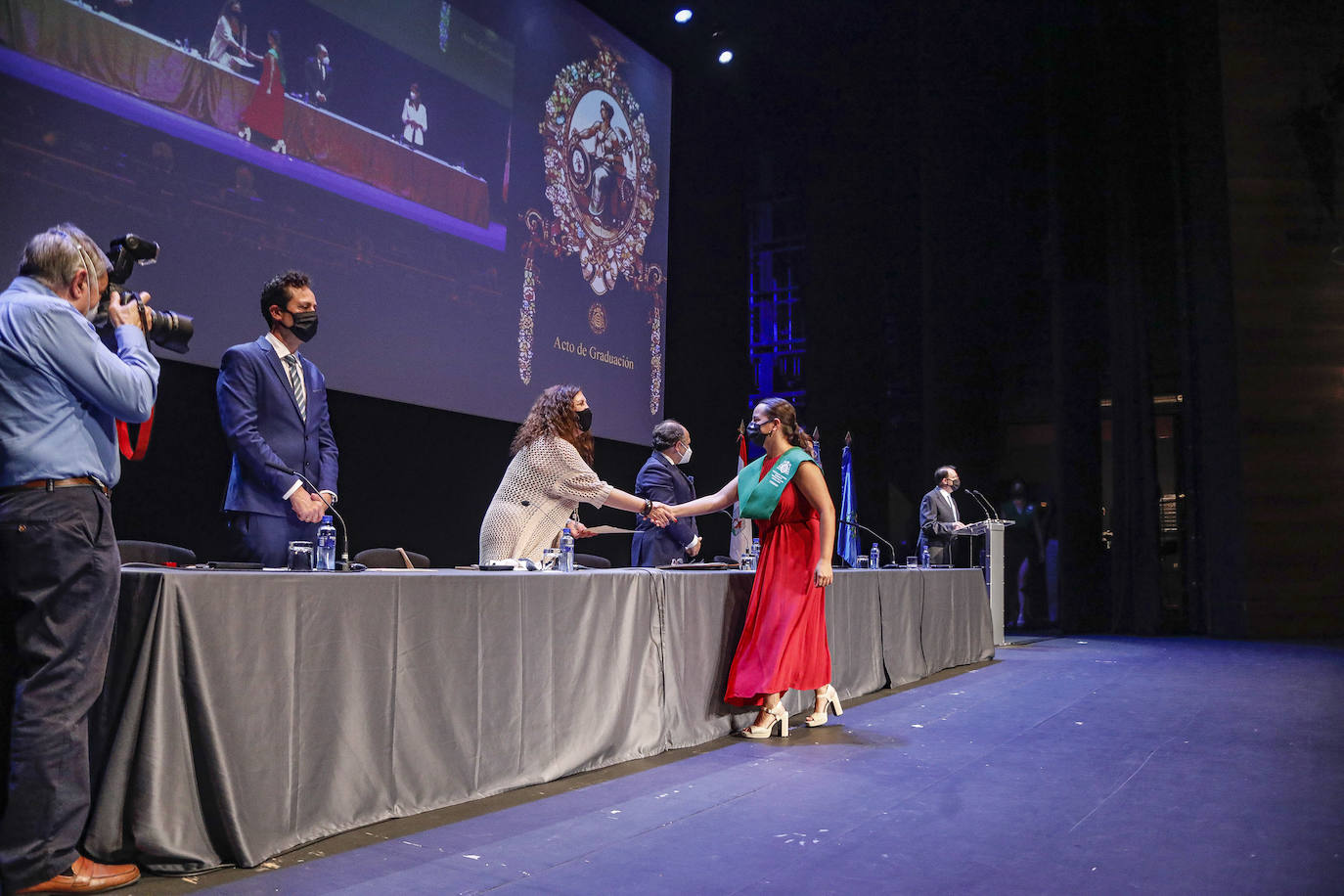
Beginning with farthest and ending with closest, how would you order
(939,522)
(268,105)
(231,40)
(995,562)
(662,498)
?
1. (995,562)
2. (939,522)
3. (662,498)
4. (268,105)
5. (231,40)

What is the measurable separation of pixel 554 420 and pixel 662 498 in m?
1.32

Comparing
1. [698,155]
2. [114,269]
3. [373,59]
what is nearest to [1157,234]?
[698,155]

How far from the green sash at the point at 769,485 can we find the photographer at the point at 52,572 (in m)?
2.21

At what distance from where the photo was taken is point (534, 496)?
3295 mm

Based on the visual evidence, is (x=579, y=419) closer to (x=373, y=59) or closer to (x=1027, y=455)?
(x=373, y=59)

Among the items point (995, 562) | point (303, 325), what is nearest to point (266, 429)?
point (303, 325)

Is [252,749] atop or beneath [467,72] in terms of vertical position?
beneath

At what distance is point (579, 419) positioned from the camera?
3.43m

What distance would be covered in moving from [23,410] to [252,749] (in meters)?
0.77

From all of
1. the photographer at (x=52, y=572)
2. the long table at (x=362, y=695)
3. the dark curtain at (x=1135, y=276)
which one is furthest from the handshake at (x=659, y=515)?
the dark curtain at (x=1135, y=276)

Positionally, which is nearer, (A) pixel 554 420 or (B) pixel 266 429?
(B) pixel 266 429

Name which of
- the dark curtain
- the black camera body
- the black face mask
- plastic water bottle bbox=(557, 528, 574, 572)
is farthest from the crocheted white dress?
the dark curtain

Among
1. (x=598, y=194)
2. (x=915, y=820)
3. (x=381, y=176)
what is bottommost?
(x=915, y=820)

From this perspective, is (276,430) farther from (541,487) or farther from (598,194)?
(598,194)
